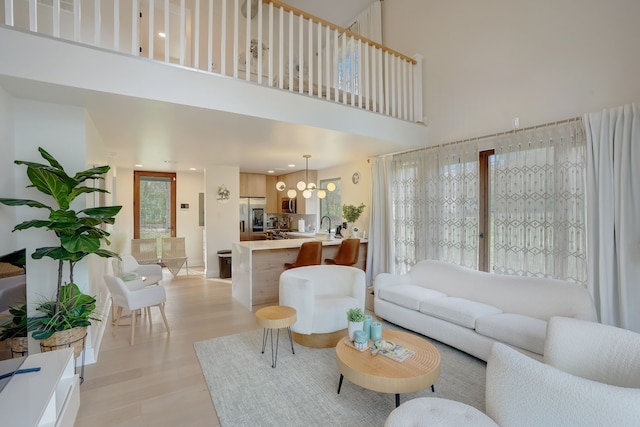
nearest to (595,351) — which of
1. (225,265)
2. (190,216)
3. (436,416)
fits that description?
(436,416)

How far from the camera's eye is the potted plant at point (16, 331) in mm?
1733

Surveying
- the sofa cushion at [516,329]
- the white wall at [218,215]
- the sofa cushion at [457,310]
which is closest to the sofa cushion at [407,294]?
the sofa cushion at [457,310]

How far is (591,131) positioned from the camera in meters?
2.83

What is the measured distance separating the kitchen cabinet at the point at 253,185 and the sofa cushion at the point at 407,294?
5102mm

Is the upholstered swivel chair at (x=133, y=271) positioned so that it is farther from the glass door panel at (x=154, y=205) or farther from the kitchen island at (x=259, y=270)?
the glass door panel at (x=154, y=205)

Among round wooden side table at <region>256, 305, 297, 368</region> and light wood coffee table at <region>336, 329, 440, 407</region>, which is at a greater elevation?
round wooden side table at <region>256, 305, 297, 368</region>

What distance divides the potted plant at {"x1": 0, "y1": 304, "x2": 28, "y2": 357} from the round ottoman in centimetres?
222

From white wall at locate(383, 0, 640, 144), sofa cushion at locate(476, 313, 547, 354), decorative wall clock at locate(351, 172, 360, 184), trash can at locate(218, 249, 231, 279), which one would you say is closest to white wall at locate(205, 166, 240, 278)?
trash can at locate(218, 249, 231, 279)

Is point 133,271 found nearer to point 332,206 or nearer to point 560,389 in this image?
point 332,206

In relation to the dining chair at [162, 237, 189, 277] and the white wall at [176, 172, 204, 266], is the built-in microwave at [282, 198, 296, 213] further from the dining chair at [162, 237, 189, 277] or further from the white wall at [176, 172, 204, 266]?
the dining chair at [162, 237, 189, 277]

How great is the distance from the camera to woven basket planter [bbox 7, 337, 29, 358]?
181 cm

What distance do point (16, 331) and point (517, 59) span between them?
5.24 metres

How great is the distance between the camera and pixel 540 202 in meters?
3.23

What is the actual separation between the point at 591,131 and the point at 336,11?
5110 mm
